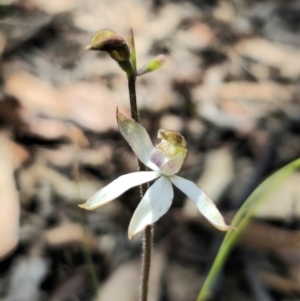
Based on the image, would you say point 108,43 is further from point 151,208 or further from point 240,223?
point 240,223

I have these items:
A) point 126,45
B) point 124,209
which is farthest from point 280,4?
point 126,45

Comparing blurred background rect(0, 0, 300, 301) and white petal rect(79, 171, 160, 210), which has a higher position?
white petal rect(79, 171, 160, 210)

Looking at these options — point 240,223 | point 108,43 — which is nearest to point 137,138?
A: point 108,43

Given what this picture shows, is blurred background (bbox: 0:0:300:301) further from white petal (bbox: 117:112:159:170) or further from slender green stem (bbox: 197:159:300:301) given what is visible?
white petal (bbox: 117:112:159:170)

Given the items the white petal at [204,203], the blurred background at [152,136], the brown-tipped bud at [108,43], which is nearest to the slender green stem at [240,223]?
the white petal at [204,203]

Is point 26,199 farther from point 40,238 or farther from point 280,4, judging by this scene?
point 280,4

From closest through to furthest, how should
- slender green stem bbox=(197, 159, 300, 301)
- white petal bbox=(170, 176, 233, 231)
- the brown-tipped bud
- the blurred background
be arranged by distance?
the brown-tipped bud, white petal bbox=(170, 176, 233, 231), slender green stem bbox=(197, 159, 300, 301), the blurred background

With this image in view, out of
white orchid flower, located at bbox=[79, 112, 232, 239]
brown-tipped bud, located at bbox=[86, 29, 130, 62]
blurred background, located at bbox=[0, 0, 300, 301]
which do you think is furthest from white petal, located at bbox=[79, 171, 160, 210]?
blurred background, located at bbox=[0, 0, 300, 301]
